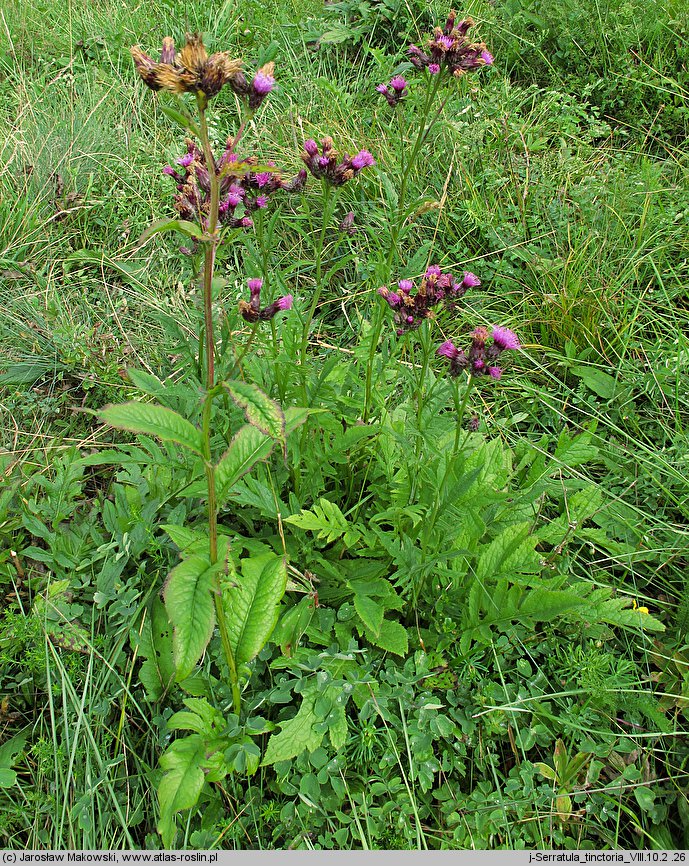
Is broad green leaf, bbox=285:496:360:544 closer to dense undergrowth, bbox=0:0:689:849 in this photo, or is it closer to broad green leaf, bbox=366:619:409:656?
dense undergrowth, bbox=0:0:689:849

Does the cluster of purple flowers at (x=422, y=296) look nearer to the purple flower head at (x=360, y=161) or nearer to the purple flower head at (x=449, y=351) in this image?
the purple flower head at (x=449, y=351)

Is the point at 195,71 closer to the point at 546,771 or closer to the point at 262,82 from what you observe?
the point at 262,82

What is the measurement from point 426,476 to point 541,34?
10.9 feet

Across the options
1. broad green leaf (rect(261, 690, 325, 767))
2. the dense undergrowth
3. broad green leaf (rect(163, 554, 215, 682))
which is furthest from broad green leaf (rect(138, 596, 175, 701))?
broad green leaf (rect(163, 554, 215, 682))

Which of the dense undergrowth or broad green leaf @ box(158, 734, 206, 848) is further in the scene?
the dense undergrowth

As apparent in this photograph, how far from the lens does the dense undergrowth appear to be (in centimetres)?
157

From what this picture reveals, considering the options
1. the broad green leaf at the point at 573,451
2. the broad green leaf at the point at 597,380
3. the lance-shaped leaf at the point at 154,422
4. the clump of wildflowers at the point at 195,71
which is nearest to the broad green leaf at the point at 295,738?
the lance-shaped leaf at the point at 154,422

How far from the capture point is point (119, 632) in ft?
5.72

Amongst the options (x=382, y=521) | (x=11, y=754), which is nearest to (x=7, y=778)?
(x=11, y=754)

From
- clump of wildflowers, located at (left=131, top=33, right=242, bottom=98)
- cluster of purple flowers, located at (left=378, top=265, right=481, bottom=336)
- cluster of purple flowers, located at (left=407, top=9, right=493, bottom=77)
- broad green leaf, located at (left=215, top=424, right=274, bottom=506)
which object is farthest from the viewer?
cluster of purple flowers, located at (left=407, top=9, right=493, bottom=77)

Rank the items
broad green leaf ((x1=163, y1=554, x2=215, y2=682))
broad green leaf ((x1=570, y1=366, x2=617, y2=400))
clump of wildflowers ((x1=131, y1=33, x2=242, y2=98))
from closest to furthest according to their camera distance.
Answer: clump of wildflowers ((x1=131, y1=33, x2=242, y2=98))
broad green leaf ((x1=163, y1=554, x2=215, y2=682))
broad green leaf ((x1=570, y1=366, x2=617, y2=400))

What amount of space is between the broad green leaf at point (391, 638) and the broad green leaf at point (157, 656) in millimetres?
531

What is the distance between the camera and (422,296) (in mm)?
1666

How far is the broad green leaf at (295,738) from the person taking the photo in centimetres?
155
